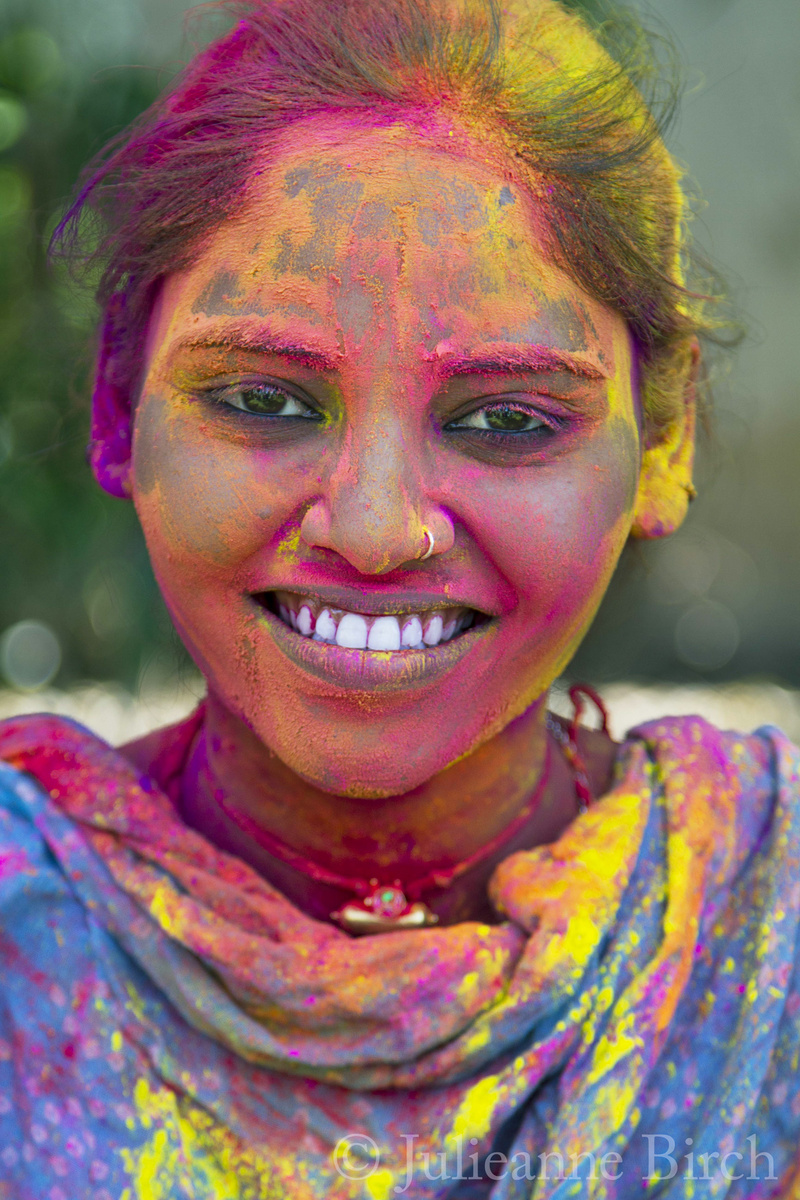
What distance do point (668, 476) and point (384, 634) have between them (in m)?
0.55

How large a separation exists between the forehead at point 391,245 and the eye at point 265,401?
0.09 meters

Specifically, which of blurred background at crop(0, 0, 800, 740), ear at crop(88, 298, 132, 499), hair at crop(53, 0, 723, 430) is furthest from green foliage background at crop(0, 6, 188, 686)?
hair at crop(53, 0, 723, 430)

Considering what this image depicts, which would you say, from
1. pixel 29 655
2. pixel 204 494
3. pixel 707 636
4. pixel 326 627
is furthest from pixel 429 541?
pixel 707 636

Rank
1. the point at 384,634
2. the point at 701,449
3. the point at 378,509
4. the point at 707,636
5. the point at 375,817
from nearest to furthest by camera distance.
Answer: the point at 378,509 → the point at 384,634 → the point at 375,817 → the point at 701,449 → the point at 707,636

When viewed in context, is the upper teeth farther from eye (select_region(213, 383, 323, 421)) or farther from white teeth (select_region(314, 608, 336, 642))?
eye (select_region(213, 383, 323, 421))

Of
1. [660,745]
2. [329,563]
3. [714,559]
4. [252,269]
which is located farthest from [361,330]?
[714,559]

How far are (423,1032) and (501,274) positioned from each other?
2.96 feet

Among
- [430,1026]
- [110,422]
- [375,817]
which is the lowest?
[430,1026]

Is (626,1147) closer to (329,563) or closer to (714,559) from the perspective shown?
(329,563)

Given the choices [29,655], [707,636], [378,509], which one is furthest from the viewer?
[707,636]

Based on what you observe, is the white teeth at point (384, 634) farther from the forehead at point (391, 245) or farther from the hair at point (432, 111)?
the hair at point (432, 111)

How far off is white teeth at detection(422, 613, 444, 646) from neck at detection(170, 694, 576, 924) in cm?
23

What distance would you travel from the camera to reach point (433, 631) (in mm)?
1295

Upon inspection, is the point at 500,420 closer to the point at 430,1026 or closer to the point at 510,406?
the point at 510,406
